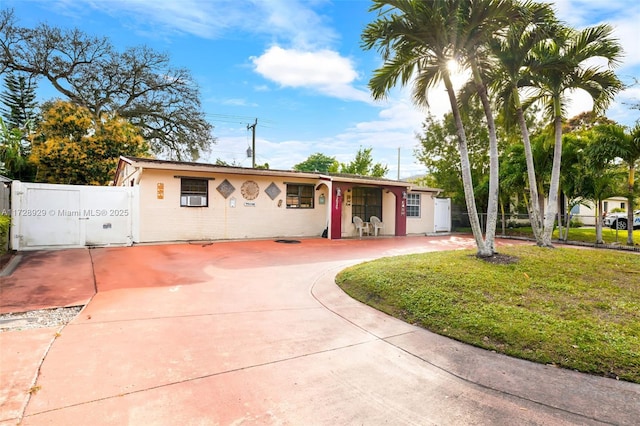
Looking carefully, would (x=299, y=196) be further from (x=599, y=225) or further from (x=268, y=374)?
(x=599, y=225)

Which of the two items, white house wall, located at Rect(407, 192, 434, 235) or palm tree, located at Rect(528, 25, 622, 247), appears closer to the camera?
palm tree, located at Rect(528, 25, 622, 247)

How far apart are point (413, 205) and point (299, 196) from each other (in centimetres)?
662

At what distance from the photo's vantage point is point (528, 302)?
4605mm

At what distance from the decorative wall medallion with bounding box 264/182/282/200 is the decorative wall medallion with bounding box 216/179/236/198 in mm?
1441

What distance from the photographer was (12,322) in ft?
12.8

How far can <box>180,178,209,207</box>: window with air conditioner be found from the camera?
11.6 meters

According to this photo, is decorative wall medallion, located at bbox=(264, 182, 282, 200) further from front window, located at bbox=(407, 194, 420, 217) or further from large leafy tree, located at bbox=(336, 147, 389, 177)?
large leafy tree, located at bbox=(336, 147, 389, 177)

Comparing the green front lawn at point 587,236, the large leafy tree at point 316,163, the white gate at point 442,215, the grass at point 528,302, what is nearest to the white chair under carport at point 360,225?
the white gate at point 442,215

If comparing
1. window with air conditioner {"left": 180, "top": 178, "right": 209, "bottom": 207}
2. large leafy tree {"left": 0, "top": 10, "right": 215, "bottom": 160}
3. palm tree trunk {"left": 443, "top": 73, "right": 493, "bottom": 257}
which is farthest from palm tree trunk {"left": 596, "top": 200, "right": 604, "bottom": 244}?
large leafy tree {"left": 0, "top": 10, "right": 215, "bottom": 160}

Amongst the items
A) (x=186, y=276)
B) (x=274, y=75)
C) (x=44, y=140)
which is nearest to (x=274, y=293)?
(x=186, y=276)

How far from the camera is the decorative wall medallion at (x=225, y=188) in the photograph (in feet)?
40.1

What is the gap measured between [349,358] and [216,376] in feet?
4.16

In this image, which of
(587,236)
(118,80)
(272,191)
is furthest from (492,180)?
(118,80)

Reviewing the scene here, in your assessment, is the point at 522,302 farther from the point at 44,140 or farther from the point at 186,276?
the point at 44,140
